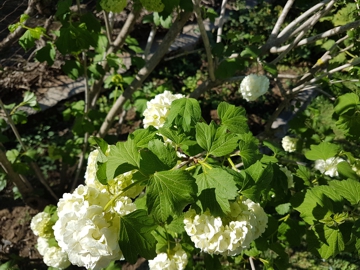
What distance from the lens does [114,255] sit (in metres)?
0.91

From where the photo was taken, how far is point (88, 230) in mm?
844

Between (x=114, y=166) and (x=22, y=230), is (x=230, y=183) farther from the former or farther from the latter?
(x=22, y=230)

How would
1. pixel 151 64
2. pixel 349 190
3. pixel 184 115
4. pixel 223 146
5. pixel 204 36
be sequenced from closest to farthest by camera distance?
pixel 223 146, pixel 184 115, pixel 349 190, pixel 204 36, pixel 151 64

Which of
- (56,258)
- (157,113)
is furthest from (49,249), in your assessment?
(157,113)

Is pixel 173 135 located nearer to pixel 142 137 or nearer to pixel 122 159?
pixel 142 137

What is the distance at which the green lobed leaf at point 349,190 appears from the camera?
1274 millimetres

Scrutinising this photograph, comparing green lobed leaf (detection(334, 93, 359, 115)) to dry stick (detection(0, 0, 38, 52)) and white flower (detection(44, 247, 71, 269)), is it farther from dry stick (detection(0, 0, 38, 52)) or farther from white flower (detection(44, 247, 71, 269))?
dry stick (detection(0, 0, 38, 52))

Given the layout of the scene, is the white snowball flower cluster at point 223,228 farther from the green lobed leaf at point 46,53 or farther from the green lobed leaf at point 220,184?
the green lobed leaf at point 46,53

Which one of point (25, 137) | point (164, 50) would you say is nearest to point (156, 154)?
point (164, 50)

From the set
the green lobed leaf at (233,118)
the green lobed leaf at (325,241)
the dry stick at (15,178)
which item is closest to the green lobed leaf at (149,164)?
the green lobed leaf at (233,118)

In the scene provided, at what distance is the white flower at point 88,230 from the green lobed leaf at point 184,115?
1.29ft

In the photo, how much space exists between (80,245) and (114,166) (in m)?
0.23

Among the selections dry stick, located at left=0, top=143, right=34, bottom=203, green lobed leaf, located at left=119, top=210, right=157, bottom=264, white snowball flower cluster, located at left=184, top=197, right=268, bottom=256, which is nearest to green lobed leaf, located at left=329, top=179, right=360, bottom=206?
white snowball flower cluster, located at left=184, top=197, right=268, bottom=256

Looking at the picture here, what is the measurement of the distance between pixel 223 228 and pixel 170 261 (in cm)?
49
